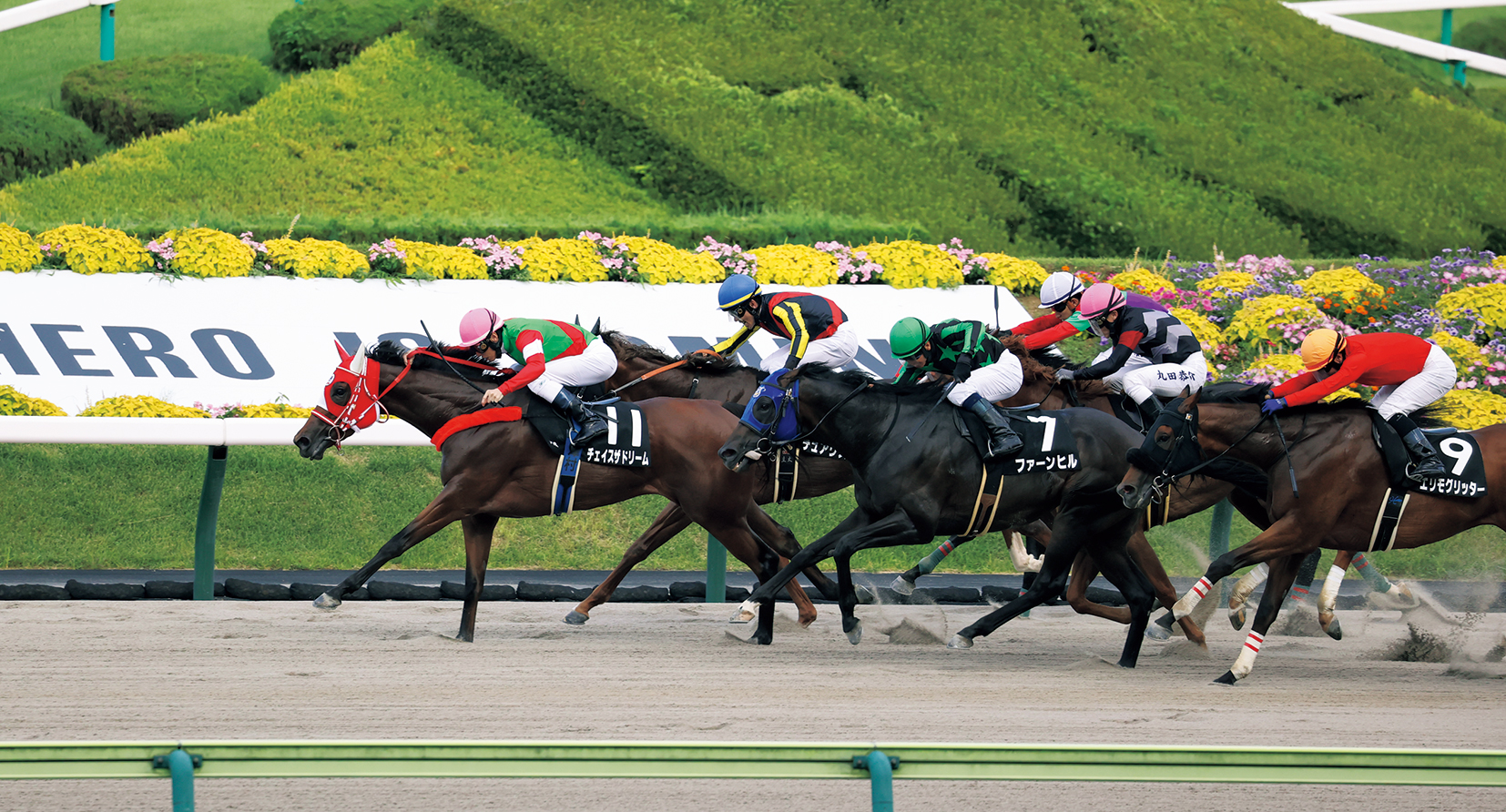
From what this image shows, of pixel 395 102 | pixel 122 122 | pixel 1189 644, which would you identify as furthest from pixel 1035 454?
pixel 122 122

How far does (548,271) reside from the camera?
11.4m

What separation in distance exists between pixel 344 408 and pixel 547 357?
3.30ft

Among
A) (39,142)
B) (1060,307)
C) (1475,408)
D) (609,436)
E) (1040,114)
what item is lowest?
(1475,408)

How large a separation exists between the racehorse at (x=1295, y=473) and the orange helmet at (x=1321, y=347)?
0.20m

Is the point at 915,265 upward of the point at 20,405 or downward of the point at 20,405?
upward

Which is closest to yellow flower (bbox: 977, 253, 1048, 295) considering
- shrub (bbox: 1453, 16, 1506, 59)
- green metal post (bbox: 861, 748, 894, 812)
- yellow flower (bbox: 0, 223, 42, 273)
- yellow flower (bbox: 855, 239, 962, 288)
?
yellow flower (bbox: 855, 239, 962, 288)

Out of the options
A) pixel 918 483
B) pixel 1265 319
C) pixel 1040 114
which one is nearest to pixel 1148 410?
pixel 918 483

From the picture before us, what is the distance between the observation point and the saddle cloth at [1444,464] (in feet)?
20.6

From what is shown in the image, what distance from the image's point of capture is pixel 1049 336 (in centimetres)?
766

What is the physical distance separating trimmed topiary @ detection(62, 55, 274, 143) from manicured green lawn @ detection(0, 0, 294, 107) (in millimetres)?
701

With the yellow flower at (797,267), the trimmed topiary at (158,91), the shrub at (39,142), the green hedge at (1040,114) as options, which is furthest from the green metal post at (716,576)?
the trimmed topiary at (158,91)

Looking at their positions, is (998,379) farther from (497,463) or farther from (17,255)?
(17,255)

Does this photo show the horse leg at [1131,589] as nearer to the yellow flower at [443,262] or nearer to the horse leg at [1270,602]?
the horse leg at [1270,602]

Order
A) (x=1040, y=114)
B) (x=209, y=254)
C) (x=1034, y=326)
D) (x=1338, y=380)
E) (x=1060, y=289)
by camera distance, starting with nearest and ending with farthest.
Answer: (x=1338, y=380), (x=1060, y=289), (x=1034, y=326), (x=209, y=254), (x=1040, y=114)
